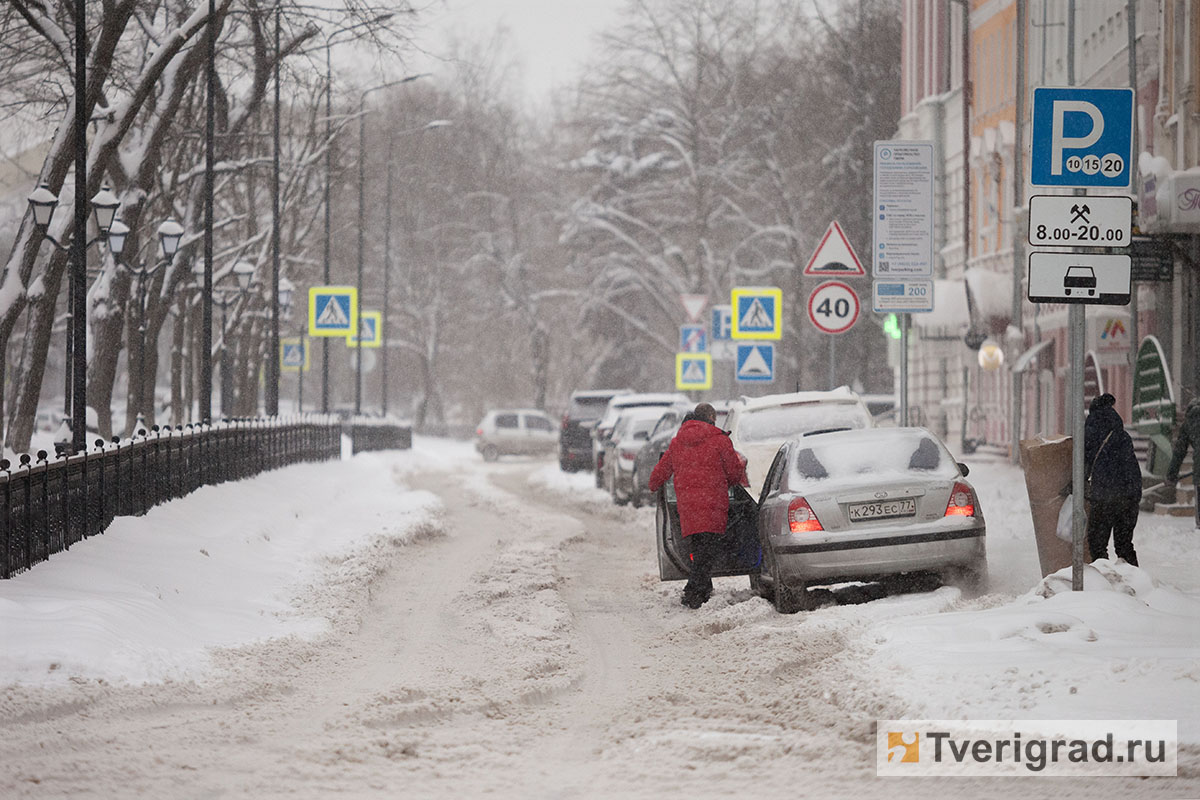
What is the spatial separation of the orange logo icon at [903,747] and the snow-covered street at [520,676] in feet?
→ 0.45

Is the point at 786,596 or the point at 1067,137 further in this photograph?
the point at 786,596

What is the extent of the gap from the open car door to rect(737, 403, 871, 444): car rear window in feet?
15.7

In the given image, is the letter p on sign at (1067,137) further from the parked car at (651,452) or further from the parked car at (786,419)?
the parked car at (651,452)

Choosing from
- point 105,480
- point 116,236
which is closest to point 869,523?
point 105,480

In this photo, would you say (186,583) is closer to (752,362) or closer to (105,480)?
(105,480)

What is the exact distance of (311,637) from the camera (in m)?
12.4

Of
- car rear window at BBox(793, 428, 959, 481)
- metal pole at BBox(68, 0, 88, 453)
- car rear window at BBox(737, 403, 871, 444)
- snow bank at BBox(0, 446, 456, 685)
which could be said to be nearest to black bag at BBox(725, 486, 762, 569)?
car rear window at BBox(793, 428, 959, 481)

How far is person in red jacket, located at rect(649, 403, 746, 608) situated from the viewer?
46.4ft

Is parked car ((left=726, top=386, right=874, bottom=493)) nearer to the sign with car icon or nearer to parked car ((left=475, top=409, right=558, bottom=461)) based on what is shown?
the sign with car icon

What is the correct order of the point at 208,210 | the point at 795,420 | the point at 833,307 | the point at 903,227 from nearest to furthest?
the point at 903,227 < the point at 795,420 < the point at 833,307 < the point at 208,210

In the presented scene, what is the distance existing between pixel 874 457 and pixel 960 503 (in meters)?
0.73

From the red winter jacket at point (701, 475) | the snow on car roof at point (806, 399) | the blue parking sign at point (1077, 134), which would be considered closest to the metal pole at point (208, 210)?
the snow on car roof at point (806, 399)

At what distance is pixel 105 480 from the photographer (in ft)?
52.1

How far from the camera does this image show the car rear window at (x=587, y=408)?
41.9 m
